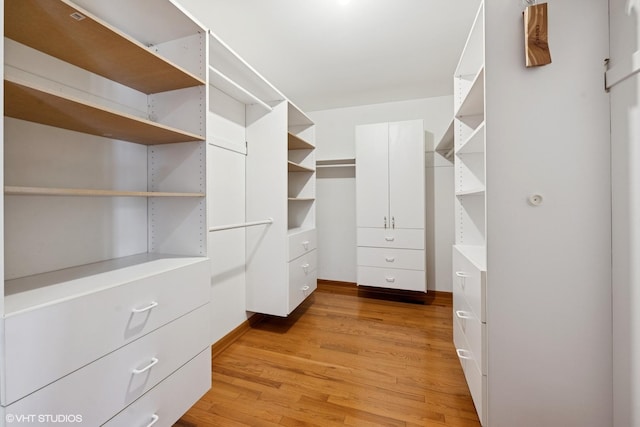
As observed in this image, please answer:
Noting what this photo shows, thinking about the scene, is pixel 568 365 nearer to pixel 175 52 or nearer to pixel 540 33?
pixel 540 33

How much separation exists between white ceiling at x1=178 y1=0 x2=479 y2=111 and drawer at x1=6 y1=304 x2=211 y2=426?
182 centimetres

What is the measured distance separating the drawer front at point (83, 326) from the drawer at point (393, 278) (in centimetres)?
209

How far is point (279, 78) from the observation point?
8.41 feet

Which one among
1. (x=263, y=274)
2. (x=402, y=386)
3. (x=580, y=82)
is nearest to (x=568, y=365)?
(x=402, y=386)

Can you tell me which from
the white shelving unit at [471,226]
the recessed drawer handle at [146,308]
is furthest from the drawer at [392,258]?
the recessed drawer handle at [146,308]

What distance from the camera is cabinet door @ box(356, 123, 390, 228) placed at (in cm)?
286

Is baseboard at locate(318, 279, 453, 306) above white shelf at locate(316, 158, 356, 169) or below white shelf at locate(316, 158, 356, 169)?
below

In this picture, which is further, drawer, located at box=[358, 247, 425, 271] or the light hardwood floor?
drawer, located at box=[358, 247, 425, 271]

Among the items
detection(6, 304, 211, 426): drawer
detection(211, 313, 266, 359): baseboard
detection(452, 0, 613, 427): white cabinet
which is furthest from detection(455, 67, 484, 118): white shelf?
detection(211, 313, 266, 359): baseboard

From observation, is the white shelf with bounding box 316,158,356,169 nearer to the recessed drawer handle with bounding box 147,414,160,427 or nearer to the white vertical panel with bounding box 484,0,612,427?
the white vertical panel with bounding box 484,0,612,427

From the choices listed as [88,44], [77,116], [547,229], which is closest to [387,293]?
[547,229]

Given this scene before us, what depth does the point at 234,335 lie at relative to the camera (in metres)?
2.19

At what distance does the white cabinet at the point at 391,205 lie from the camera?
108 inches

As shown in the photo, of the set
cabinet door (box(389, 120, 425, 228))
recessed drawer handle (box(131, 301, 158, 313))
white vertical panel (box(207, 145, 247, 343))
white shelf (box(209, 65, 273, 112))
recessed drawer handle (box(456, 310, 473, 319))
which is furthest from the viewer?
cabinet door (box(389, 120, 425, 228))
